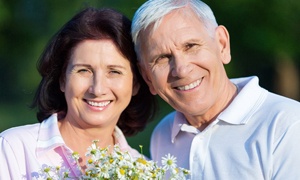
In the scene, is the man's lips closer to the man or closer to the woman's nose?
the man

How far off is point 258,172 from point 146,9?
3.75ft

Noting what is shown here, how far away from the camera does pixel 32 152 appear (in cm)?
435

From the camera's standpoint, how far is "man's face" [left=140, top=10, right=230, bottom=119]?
442 cm

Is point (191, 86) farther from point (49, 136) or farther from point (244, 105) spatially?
point (49, 136)

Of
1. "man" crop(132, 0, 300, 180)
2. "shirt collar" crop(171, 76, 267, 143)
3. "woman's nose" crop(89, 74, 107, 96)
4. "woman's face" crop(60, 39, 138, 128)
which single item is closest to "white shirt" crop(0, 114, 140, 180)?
"woman's face" crop(60, 39, 138, 128)

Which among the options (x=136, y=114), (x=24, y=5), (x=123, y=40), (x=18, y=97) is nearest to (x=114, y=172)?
(x=123, y=40)

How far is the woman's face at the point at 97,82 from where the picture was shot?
4480 mm

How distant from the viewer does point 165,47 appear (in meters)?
4.42

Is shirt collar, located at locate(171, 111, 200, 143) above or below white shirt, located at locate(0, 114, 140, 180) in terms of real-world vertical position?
below

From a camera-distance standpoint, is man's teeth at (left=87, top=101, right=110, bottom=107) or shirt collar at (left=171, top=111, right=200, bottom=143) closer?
man's teeth at (left=87, top=101, right=110, bottom=107)

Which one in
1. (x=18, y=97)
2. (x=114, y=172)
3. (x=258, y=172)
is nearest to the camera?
(x=114, y=172)

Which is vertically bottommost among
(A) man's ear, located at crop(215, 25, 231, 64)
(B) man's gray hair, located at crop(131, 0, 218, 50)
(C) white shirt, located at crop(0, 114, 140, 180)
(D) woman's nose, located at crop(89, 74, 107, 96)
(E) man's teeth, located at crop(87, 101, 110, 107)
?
(C) white shirt, located at crop(0, 114, 140, 180)

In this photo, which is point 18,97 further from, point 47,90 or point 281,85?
point 47,90


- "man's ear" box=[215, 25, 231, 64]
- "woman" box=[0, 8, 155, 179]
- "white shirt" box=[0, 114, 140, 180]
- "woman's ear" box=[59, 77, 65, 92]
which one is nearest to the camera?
"white shirt" box=[0, 114, 140, 180]
